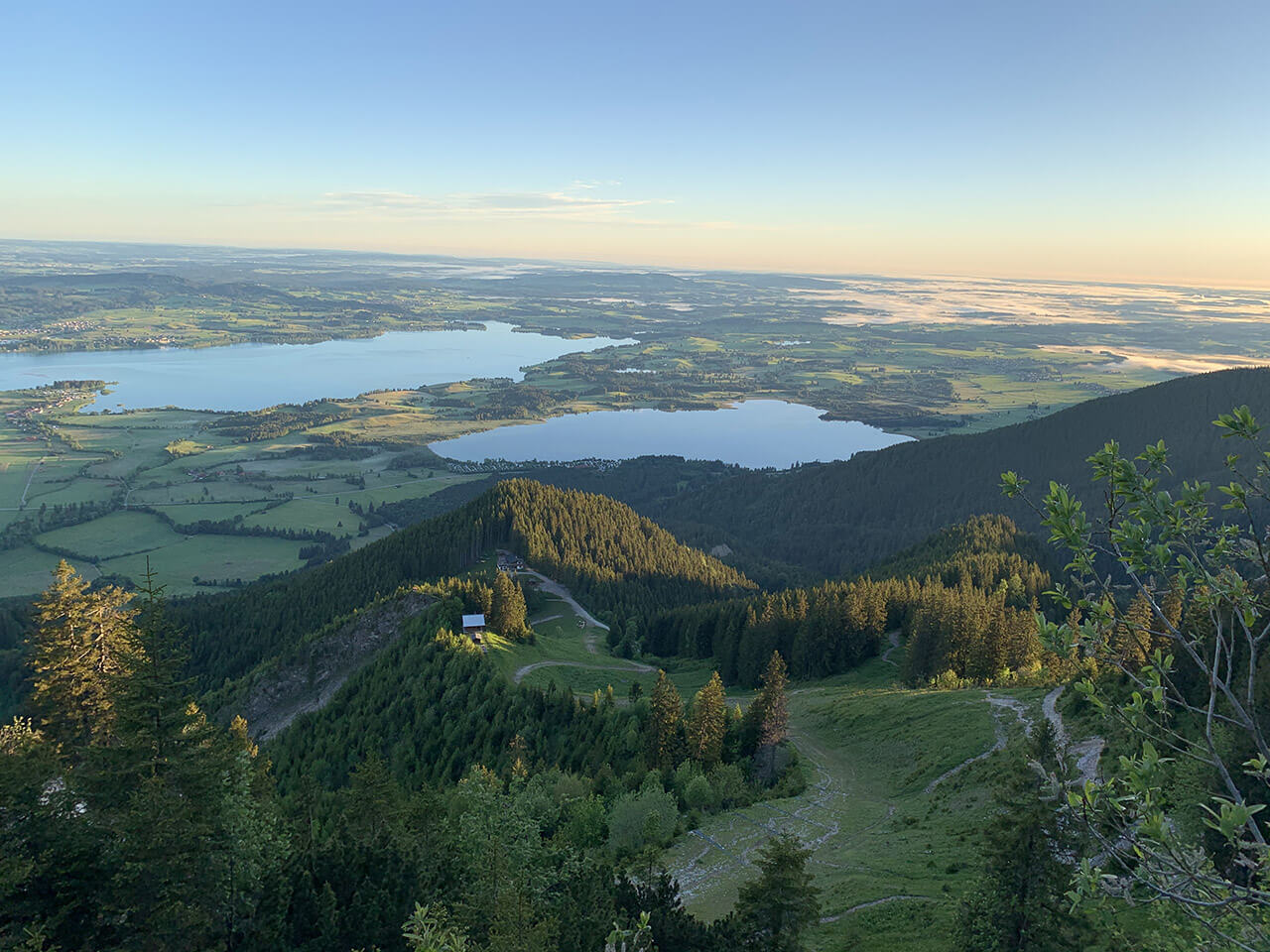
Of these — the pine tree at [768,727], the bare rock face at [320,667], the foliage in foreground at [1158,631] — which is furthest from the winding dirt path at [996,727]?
the bare rock face at [320,667]

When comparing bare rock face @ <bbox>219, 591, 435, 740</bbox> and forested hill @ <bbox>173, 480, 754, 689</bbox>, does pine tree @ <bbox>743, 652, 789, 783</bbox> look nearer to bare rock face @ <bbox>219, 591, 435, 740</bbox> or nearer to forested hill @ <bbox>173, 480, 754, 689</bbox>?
bare rock face @ <bbox>219, 591, 435, 740</bbox>

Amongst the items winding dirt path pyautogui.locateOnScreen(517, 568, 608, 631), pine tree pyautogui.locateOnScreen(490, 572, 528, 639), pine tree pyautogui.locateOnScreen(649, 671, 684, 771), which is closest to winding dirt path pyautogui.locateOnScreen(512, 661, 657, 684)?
pine tree pyautogui.locateOnScreen(490, 572, 528, 639)

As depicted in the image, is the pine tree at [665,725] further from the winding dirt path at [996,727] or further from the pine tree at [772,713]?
the winding dirt path at [996,727]

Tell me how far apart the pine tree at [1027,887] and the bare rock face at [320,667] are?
89275 mm

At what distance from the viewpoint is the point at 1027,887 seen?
26.1 metres

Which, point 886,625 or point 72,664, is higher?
point 72,664

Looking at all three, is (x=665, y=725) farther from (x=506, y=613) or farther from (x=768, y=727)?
(x=506, y=613)

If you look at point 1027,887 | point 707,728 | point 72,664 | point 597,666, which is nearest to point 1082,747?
point 707,728

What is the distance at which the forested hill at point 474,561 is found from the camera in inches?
4963

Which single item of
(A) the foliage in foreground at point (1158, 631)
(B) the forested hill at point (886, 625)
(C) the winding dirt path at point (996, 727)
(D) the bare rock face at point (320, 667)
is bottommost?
(D) the bare rock face at point (320, 667)

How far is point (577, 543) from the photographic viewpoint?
154250mm

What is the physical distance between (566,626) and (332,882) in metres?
91.0

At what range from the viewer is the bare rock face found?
3971 inches

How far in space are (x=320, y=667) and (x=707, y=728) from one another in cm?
6665
